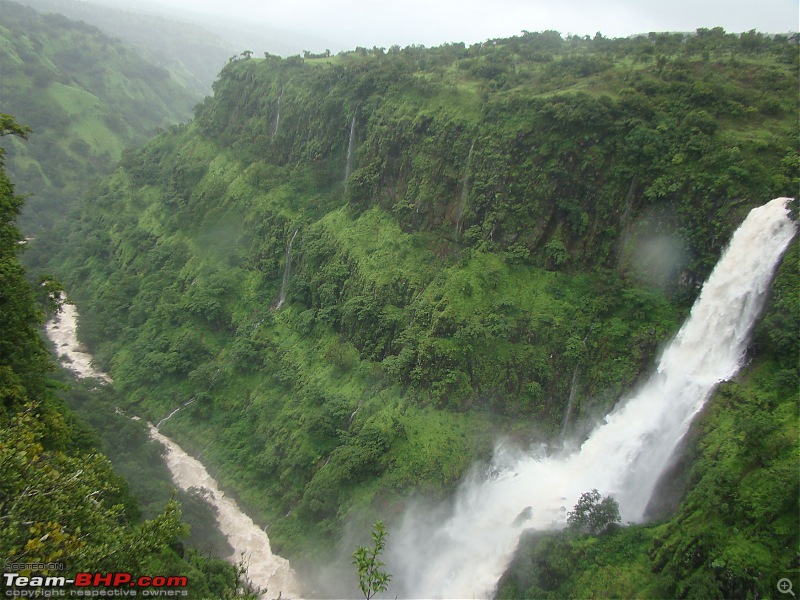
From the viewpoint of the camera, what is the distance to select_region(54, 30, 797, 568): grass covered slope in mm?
22250

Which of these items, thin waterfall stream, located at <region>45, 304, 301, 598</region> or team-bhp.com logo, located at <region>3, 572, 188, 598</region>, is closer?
team-bhp.com logo, located at <region>3, 572, 188, 598</region>

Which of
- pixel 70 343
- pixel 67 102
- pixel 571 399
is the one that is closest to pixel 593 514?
pixel 571 399

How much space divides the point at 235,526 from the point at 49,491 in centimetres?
1536

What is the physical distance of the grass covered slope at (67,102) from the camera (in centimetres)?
5537

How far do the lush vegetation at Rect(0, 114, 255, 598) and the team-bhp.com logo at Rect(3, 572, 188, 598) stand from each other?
0.16 m

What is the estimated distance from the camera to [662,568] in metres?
15.6

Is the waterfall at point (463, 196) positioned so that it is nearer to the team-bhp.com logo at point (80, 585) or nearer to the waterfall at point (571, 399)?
the waterfall at point (571, 399)

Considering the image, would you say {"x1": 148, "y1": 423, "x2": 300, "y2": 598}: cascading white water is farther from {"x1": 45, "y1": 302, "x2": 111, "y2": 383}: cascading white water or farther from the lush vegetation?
{"x1": 45, "y1": 302, "x2": 111, "y2": 383}: cascading white water

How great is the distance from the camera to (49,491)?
362 inches

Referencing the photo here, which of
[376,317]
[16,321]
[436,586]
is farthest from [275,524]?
[16,321]

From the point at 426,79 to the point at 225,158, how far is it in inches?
697

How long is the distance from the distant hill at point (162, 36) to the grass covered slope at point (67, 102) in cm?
4374

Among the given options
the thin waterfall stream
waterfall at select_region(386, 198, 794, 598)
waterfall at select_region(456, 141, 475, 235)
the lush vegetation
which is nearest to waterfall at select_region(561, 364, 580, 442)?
waterfall at select_region(386, 198, 794, 598)
